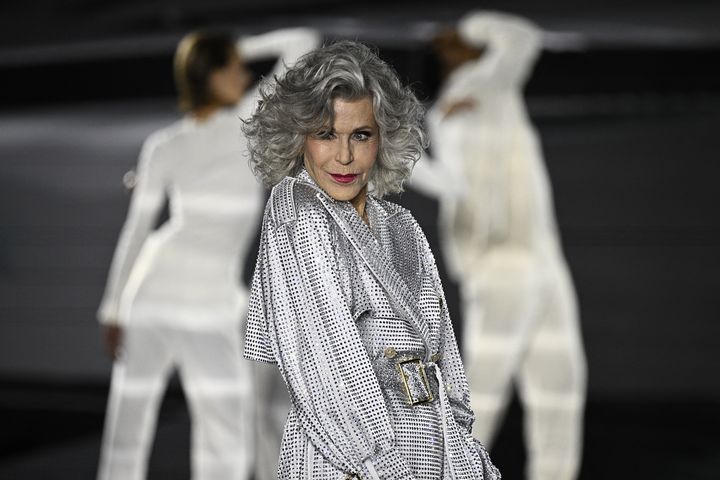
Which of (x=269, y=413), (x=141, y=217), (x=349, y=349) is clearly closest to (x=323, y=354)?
(x=349, y=349)

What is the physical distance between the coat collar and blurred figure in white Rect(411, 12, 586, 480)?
2.67 m

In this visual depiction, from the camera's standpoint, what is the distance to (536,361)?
5.04 metres

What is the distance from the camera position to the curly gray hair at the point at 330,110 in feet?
7.17

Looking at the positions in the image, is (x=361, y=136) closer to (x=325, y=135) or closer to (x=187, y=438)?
(x=325, y=135)

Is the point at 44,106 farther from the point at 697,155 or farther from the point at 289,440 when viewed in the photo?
the point at 289,440

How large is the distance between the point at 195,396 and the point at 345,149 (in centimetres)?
264

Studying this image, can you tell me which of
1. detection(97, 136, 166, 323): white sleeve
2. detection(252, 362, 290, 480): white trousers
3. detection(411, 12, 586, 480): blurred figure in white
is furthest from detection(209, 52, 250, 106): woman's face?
detection(252, 362, 290, 480): white trousers

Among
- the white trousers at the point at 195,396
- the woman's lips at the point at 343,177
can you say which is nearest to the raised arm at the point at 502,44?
the white trousers at the point at 195,396

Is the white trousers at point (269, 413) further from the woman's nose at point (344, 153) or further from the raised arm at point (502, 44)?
the woman's nose at point (344, 153)

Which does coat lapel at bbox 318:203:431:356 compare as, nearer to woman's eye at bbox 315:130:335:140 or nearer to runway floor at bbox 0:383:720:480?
woman's eye at bbox 315:130:335:140

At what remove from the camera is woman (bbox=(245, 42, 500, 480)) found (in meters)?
2.12

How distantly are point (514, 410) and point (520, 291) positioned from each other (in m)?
1.32

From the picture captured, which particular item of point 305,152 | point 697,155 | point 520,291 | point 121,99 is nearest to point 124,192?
point 121,99

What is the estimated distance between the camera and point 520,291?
5070 millimetres
